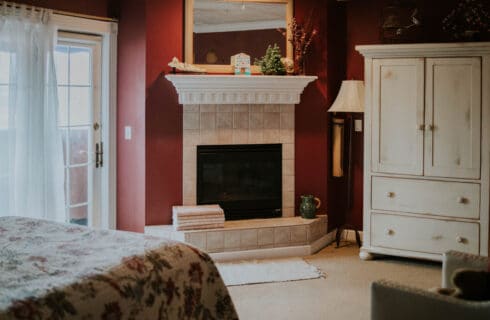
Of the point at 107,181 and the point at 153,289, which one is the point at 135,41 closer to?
the point at 107,181

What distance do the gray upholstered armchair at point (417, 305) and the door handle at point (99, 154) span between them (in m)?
3.47

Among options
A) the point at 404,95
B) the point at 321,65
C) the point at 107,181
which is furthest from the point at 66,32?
the point at 404,95

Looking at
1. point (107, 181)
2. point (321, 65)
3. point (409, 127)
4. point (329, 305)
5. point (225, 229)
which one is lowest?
point (329, 305)

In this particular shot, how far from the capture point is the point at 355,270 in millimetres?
4891

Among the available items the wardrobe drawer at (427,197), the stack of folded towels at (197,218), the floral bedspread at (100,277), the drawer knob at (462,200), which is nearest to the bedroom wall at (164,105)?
the stack of folded towels at (197,218)

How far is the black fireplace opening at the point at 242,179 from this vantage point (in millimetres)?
5367

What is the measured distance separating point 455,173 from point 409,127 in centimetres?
51

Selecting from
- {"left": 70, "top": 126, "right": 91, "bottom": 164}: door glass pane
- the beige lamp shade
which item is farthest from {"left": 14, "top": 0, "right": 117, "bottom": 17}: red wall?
the beige lamp shade

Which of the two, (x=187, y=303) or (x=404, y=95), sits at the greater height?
(x=404, y=95)

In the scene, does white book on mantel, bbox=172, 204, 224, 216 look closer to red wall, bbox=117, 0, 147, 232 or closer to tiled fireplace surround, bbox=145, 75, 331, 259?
tiled fireplace surround, bbox=145, 75, 331, 259

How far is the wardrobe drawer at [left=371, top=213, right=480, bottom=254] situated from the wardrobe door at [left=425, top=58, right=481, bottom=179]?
40 centimetres

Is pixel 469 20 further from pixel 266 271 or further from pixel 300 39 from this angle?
pixel 266 271

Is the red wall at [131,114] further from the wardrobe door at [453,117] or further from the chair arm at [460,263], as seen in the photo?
the chair arm at [460,263]

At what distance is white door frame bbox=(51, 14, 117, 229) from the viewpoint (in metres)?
5.32
